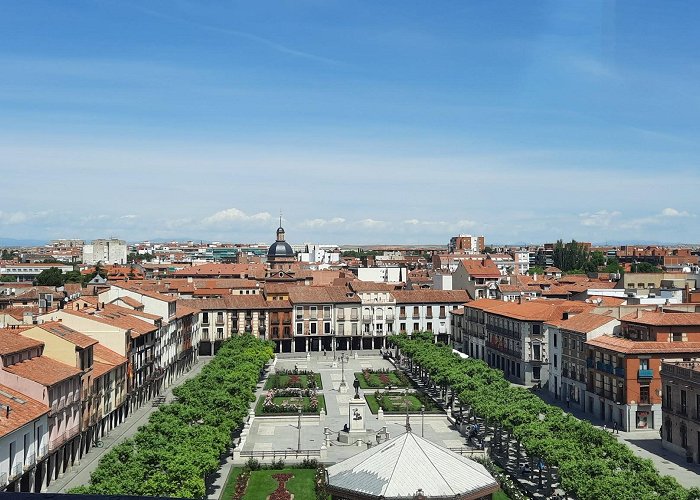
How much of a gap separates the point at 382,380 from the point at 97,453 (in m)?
35.7

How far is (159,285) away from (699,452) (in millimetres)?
89081

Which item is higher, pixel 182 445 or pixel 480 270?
pixel 480 270

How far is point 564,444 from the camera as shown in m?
39.6

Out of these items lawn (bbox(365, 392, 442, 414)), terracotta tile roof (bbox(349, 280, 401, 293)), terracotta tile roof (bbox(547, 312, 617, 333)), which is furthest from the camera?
terracotta tile roof (bbox(349, 280, 401, 293))

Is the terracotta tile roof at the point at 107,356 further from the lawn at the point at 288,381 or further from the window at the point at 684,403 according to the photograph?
the window at the point at 684,403

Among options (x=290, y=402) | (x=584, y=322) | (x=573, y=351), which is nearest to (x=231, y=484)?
(x=290, y=402)

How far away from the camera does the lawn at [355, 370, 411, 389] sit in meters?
78.3

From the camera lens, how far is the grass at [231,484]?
41.7 m

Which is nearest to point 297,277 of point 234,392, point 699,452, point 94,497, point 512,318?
point 512,318

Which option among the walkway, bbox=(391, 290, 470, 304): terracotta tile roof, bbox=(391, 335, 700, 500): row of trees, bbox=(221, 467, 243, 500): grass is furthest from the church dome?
bbox=(221, 467, 243, 500): grass

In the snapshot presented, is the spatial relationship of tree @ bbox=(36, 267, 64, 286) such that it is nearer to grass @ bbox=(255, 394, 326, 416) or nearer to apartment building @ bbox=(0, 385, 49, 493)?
grass @ bbox=(255, 394, 326, 416)

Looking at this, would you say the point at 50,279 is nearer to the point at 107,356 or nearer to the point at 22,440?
the point at 107,356

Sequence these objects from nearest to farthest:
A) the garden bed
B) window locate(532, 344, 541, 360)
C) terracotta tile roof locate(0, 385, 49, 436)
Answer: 1. terracotta tile roof locate(0, 385, 49, 436)
2. the garden bed
3. window locate(532, 344, 541, 360)

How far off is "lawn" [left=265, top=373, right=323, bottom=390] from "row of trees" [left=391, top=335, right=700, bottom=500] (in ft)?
60.3
